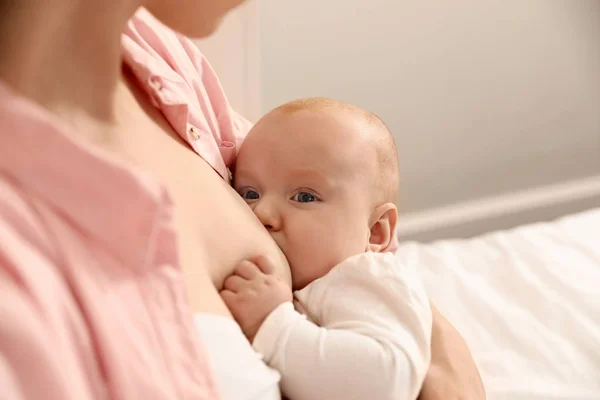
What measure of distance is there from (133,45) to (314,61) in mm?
1005

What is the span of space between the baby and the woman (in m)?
0.05

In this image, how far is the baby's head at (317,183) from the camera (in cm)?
82

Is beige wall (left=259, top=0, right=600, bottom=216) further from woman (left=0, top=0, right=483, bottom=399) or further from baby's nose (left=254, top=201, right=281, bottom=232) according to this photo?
woman (left=0, top=0, right=483, bottom=399)

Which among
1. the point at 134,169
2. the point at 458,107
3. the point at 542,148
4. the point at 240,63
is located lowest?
the point at 542,148

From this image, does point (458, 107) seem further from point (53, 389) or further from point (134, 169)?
point (53, 389)

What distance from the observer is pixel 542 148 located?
208cm

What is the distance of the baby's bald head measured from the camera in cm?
91

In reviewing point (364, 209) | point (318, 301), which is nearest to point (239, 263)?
point (318, 301)

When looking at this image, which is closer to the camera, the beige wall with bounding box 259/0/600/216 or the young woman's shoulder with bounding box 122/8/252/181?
the young woman's shoulder with bounding box 122/8/252/181

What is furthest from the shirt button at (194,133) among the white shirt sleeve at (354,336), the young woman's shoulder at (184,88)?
the white shirt sleeve at (354,336)

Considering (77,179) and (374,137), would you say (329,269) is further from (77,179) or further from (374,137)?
(77,179)

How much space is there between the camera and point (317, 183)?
2.77 feet

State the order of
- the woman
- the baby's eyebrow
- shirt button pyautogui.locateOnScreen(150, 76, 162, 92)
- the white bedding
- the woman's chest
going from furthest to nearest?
the white bedding → the baby's eyebrow → shirt button pyautogui.locateOnScreen(150, 76, 162, 92) → the woman's chest → the woman

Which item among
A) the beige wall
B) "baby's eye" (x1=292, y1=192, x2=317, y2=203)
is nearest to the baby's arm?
"baby's eye" (x1=292, y1=192, x2=317, y2=203)
